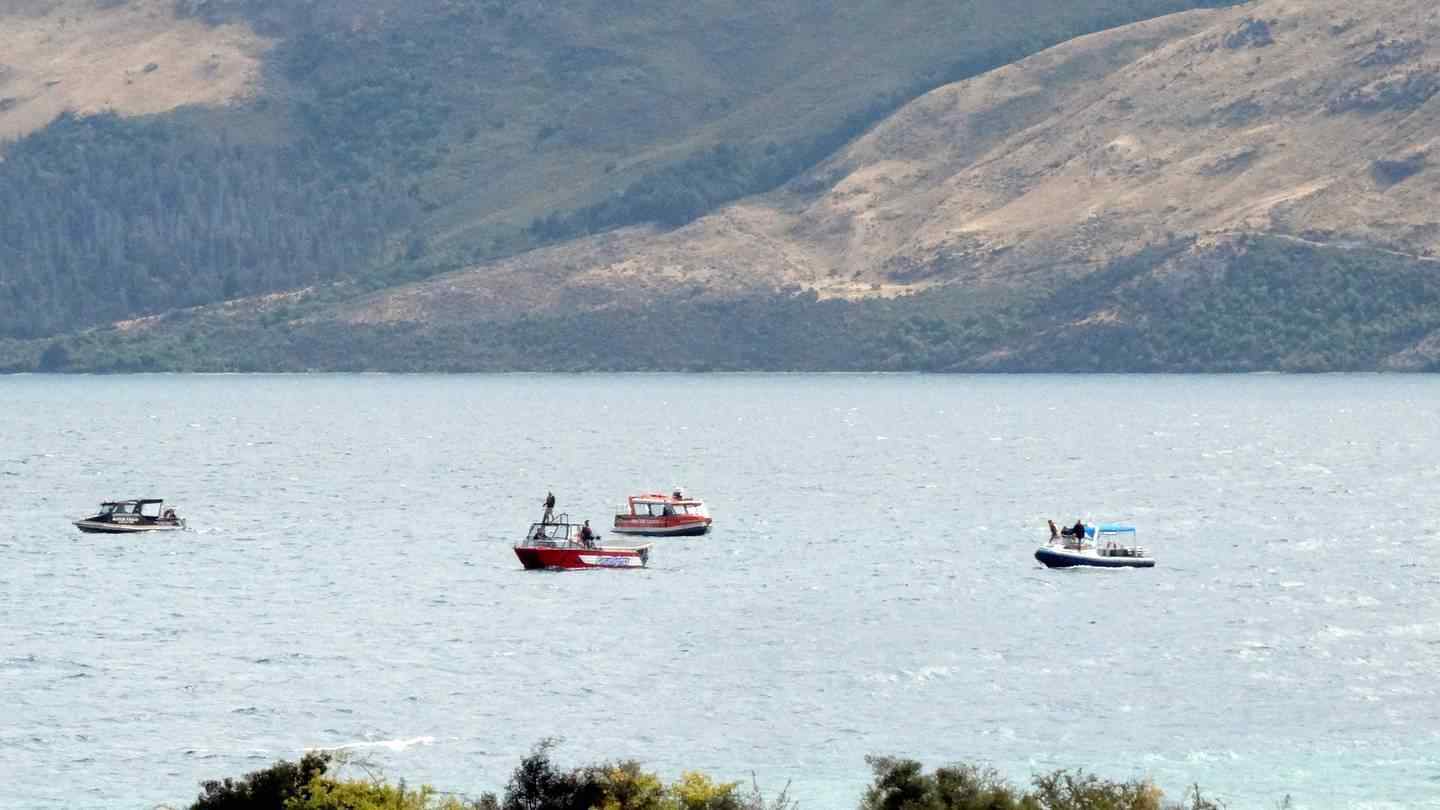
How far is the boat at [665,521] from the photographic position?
132125 mm

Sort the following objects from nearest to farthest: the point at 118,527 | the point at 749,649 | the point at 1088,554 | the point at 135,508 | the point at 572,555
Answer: the point at 749,649
the point at 1088,554
the point at 572,555
the point at 118,527
the point at 135,508

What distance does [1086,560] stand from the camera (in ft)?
377

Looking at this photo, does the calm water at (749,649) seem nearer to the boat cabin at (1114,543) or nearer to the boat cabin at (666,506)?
the boat cabin at (1114,543)

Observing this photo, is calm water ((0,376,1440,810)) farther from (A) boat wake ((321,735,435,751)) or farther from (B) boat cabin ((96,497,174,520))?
(B) boat cabin ((96,497,174,520))

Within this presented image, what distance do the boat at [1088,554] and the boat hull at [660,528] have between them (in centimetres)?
2161

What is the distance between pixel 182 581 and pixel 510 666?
3005cm

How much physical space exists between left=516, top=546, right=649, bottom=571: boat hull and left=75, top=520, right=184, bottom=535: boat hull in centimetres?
2700

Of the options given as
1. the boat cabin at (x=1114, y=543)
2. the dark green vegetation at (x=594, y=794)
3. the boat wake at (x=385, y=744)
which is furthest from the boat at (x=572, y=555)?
the dark green vegetation at (x=594, y=794)

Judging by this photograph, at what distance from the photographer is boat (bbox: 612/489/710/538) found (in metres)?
132

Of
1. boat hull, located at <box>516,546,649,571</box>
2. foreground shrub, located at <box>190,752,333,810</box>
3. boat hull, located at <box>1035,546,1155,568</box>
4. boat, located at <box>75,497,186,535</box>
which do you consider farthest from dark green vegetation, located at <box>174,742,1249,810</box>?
boat, located at <box>75,497,186,535</box>

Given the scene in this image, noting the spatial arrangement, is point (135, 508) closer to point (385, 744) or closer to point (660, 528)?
point (660, 528)

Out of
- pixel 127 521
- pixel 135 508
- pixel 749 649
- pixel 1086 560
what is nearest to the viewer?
pixel 749 649

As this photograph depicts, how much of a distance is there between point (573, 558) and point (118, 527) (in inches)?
1202

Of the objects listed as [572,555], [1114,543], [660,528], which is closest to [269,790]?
[572,555]
